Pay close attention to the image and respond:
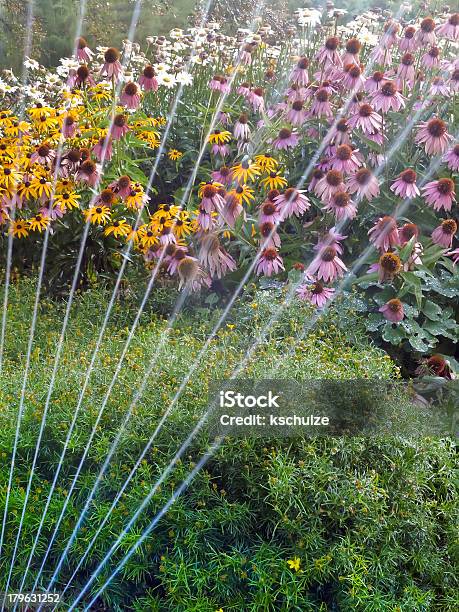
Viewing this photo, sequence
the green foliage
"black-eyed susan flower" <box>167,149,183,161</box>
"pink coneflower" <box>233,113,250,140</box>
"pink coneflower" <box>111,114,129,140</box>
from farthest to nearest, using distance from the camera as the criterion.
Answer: "black-eyed susan flower" <box>167,149,183,161</box> < "pink coneflower" <box>233,113,250,140</box> < "pink coneflower" <box>111,114,129,140</box> < the green foliage

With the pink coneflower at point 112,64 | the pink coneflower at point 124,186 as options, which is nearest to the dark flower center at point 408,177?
the pink coneflower at point 124,186

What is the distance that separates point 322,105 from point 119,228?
1108mm

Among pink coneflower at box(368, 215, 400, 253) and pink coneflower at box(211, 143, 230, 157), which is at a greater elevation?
pink coneflower at box(368, 215, 400, 253)

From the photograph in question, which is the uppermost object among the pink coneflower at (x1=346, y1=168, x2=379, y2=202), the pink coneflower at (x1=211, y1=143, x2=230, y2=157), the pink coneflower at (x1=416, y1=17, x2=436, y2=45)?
the pink coneflower at (x1=416, y1=17, x2=436, y2=45)

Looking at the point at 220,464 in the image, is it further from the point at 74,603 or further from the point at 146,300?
the point at 146,300

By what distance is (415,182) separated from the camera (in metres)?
3.47

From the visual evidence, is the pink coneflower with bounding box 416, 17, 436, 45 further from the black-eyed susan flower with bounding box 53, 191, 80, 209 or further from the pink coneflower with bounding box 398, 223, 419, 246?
the black-eyed susan flower with bounding box 53, 191, 80, 209

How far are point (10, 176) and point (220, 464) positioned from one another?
6.92ft

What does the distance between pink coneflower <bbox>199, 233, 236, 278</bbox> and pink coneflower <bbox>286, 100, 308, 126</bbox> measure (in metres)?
0.86

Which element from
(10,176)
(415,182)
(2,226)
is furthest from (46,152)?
(415,182)

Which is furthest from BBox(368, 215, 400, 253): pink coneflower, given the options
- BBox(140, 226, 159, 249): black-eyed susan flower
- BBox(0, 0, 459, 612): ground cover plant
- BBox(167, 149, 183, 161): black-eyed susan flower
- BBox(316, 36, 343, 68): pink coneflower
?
BBox(167, 149, 183, 161): black-eyed susan flower

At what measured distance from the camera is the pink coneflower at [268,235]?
3.30m

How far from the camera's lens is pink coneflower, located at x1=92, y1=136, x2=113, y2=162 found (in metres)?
3.60

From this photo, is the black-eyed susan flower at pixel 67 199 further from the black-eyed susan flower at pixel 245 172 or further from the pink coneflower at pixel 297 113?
the pink coneflower at pixel 297 113
